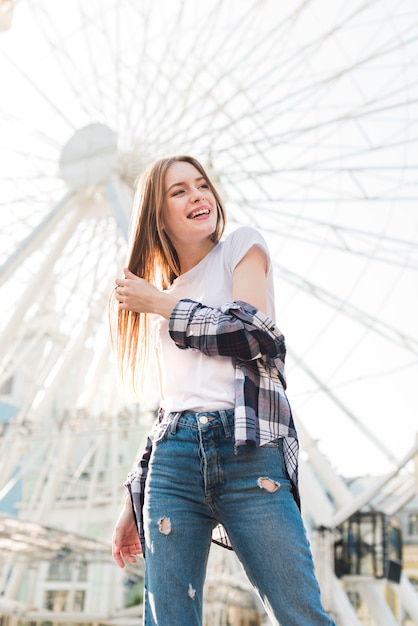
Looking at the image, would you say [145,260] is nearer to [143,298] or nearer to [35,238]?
[143,298]

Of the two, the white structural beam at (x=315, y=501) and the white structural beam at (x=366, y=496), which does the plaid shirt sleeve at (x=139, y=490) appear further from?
the white structural beam at (x=315, y=501)

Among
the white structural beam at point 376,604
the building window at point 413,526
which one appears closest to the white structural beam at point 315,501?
the white structural beam at point 376,604

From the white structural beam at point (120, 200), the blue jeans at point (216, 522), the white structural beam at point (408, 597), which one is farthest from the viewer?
the white structural beam at point (408, 597)

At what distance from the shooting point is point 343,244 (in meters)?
12.5

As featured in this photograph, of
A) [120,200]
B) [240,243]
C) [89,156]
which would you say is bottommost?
[240,243]

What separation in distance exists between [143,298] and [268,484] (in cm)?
44

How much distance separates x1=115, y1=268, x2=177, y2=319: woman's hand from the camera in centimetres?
170

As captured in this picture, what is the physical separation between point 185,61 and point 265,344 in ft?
38.4

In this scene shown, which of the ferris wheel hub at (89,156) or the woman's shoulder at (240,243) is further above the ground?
the ferris wheel hub at (89,156)

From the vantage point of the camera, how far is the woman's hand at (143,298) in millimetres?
1696

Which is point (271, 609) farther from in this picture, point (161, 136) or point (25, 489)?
point (25, 489)

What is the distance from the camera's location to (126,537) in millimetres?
1825

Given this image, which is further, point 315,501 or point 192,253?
point 315,501

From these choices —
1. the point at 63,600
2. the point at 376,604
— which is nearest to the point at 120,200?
the point at 376,604
